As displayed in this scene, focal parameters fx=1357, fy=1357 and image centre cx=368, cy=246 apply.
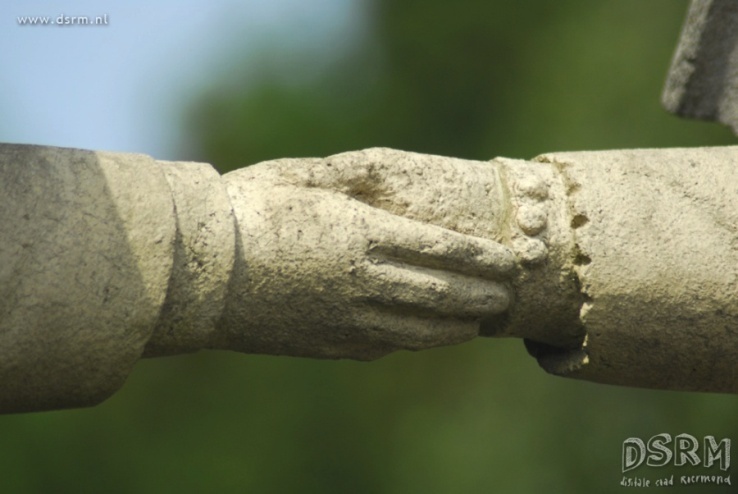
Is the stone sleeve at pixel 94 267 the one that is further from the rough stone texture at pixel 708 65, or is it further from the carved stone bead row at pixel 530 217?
the rough stone texture at pixel 708 65

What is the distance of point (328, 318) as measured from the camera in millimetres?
2170

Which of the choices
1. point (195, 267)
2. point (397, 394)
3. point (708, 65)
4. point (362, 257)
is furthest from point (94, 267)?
point (397, 394)

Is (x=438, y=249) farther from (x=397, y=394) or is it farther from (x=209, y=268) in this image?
(x=397, y=394)

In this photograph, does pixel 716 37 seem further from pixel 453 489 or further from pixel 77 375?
pixel 453 489

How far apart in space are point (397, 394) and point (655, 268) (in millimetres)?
2580

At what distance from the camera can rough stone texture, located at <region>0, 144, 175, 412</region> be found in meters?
1.95

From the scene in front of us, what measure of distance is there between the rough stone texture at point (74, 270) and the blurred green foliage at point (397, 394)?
2.60 metres

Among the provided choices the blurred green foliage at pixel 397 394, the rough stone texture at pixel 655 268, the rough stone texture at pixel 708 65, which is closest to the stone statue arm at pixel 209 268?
the rough stone texture at pixel 655 268

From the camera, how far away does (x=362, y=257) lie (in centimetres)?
214

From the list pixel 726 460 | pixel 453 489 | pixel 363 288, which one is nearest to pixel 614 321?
pixel 363 288

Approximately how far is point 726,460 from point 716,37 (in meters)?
1.64

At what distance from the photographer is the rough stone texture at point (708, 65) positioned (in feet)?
8.80

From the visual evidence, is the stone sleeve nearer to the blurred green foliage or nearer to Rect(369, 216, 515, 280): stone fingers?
Rect(369, 216, 515, 280): stone fingers

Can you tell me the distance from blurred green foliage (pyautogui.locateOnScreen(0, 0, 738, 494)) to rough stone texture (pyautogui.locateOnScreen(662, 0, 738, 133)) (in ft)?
6.18
